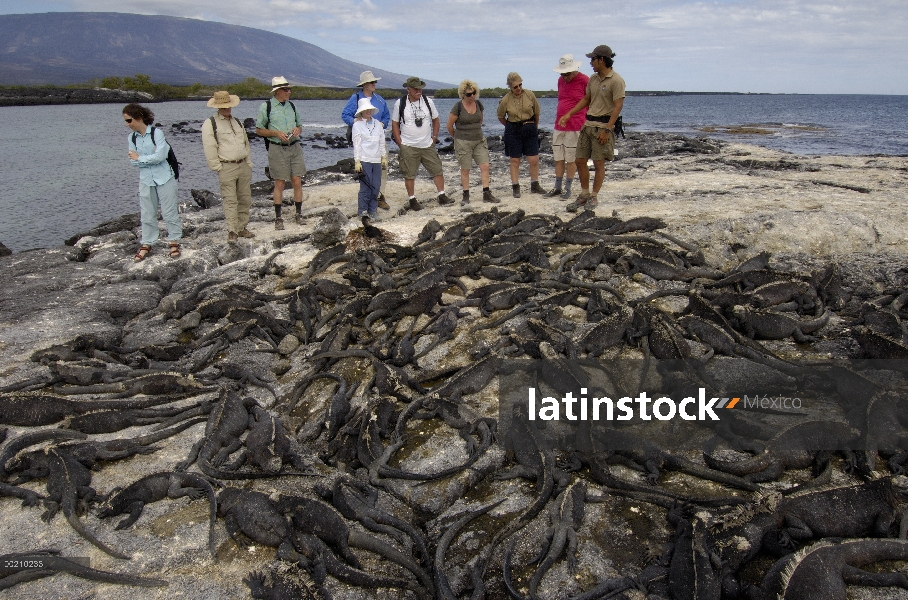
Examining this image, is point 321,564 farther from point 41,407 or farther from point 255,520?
point 41,407

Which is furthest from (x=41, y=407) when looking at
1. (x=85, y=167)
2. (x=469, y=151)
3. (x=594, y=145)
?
(x=85, y=167)

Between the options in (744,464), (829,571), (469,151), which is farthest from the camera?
(469,151)

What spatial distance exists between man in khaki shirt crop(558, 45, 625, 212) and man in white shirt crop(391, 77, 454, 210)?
7.96ft

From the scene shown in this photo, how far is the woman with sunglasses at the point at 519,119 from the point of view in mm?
9828

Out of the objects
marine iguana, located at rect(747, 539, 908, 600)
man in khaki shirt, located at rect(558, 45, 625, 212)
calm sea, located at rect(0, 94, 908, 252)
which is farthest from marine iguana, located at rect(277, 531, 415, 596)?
calm sea, located at rect(0, 94, 908, 252)

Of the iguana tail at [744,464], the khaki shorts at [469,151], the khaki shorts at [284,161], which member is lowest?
the iguana tail at [744,464]

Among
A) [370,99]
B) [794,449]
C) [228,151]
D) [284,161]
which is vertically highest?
[370,99]

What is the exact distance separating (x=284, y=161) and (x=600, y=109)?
5.54 m

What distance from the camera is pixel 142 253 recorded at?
30.7 feet

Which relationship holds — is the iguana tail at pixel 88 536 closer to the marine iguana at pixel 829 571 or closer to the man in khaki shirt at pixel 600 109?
the marine iguana at pixel 829 571

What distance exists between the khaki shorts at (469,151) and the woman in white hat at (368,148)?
1.43 meters

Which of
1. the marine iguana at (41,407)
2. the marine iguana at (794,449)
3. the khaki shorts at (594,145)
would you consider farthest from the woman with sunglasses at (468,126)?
the marine iguana at (794,449)

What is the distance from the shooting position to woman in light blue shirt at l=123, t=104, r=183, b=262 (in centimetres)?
831

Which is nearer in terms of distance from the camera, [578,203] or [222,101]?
[222,101]
